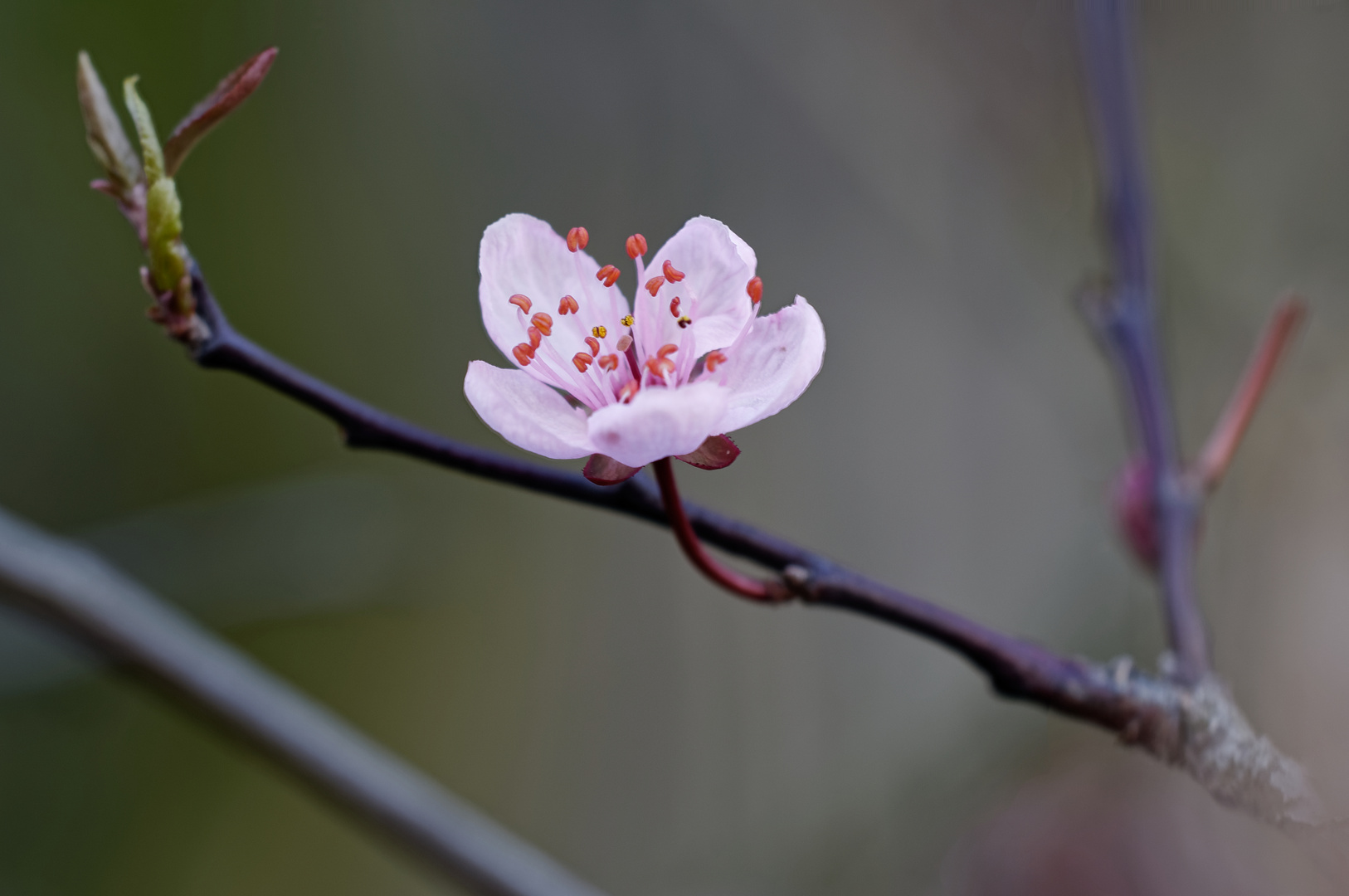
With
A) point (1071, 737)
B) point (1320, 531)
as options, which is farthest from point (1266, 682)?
point (1071, 737)

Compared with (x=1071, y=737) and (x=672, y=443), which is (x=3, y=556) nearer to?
(x=672, y=443)

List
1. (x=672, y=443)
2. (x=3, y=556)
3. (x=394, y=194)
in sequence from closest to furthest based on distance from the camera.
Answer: (x=672, y=443), (x=3, y=556), (x=394, y=194)

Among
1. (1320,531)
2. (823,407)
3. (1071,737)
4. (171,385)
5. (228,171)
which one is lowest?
(1071,737)

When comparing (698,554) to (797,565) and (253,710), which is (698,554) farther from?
(253,710)

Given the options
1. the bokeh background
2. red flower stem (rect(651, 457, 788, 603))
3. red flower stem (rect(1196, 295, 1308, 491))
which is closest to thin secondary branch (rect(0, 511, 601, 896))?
the bokeh background

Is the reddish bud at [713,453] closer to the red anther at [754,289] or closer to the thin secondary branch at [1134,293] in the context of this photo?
the red anther at [754,289]

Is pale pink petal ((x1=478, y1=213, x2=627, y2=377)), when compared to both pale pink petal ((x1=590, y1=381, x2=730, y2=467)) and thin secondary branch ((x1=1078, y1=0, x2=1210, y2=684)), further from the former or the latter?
thin secondary branch ((x1=1078, y1=0, x2=1210, y2=684))
